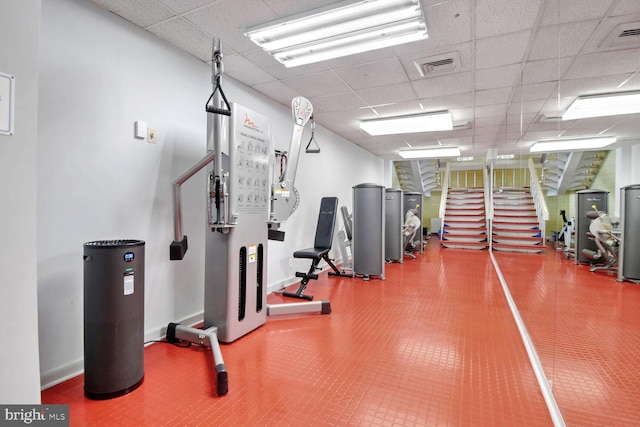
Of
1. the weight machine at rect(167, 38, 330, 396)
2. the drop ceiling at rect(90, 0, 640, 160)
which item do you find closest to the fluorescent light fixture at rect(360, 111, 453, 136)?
the drop ceiling at rect(90, 0, 640, 160)

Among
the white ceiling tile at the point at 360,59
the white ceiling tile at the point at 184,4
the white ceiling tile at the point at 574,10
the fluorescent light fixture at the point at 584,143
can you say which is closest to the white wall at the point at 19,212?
the white ceiling tile at the point at 184,4

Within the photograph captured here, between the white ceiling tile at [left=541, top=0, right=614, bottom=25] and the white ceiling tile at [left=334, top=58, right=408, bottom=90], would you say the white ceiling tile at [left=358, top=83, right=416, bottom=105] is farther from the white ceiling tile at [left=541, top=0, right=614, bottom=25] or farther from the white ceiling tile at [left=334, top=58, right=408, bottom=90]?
the white ceiling tile at [left=541, top=0, right=614, bottom=25]

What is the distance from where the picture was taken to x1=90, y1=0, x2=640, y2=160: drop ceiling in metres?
2.16

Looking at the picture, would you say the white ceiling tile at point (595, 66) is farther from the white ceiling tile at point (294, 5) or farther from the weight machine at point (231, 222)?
the weight machine at point (231, 222)

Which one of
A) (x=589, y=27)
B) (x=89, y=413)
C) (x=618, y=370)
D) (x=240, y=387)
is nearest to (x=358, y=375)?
(x=240, y=387)

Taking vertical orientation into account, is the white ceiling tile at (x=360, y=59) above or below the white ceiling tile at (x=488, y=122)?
below

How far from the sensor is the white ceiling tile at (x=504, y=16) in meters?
2.15

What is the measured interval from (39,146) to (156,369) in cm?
164

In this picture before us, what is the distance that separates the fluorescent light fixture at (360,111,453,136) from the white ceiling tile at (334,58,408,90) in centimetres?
145

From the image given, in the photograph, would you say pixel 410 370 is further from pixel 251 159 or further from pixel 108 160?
pixel 108 160

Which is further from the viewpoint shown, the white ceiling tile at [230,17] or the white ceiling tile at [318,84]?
the white ceiling tile at [318,84]

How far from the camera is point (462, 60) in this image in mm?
2996

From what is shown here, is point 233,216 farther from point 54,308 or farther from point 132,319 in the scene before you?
point 54,308

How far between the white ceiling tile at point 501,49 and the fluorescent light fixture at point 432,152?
4.48m
